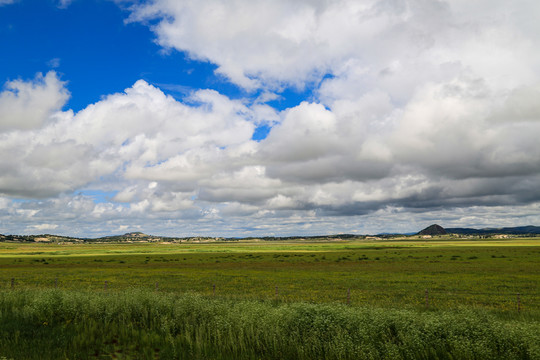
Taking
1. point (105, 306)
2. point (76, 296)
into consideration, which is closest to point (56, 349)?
point (105, 306)

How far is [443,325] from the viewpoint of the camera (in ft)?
44.0

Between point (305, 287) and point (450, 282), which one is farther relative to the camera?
point (450, 282)

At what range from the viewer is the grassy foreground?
11.9 m

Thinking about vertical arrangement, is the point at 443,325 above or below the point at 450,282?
above

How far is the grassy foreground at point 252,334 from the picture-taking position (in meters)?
11.9

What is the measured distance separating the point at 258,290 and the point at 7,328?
23.3m

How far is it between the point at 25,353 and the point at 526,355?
16.3 m

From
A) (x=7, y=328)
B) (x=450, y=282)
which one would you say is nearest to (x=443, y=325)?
(x=7, y=328)

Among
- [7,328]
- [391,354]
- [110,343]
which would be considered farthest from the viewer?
[7,328]

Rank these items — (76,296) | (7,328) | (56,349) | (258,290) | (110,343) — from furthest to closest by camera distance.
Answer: (258,290) < (76,296) < (7,328) < (110,343) < (56,349)

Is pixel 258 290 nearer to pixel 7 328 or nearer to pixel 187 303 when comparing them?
pixel 187 303

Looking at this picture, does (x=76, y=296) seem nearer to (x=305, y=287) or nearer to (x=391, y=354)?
(x=391, y=354)

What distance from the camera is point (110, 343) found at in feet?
43.9

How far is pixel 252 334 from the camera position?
13219 mm
